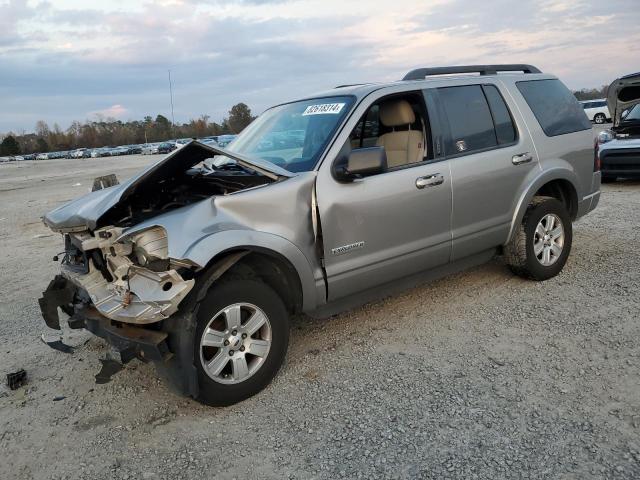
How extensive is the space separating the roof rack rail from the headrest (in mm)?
284

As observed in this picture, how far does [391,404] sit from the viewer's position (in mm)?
3197

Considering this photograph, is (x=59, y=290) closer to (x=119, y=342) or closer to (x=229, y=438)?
(x=119, y=342)

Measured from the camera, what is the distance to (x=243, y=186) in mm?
3641

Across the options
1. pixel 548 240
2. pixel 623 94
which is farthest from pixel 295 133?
pixel 623 94

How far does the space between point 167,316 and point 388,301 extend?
2.44 metres

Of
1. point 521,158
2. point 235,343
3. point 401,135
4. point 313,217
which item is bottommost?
point 235,343

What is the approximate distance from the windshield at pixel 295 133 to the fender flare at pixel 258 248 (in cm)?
61

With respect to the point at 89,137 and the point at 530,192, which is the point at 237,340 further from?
the point at 89,137

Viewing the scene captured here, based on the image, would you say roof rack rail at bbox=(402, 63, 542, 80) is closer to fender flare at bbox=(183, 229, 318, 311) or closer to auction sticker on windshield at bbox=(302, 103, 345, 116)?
auction sticker on windshield at bbox=(302, 103, 345, 116)

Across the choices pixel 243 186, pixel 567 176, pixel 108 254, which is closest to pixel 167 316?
pixel 108 254

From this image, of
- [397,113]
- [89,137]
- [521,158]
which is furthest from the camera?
[89,137]

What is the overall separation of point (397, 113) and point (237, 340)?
7.60 feet

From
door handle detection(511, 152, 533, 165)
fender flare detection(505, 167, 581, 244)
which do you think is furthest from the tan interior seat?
fender flare detection(505, 167, 581, 244)

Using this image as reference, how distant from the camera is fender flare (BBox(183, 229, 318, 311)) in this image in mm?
2959
